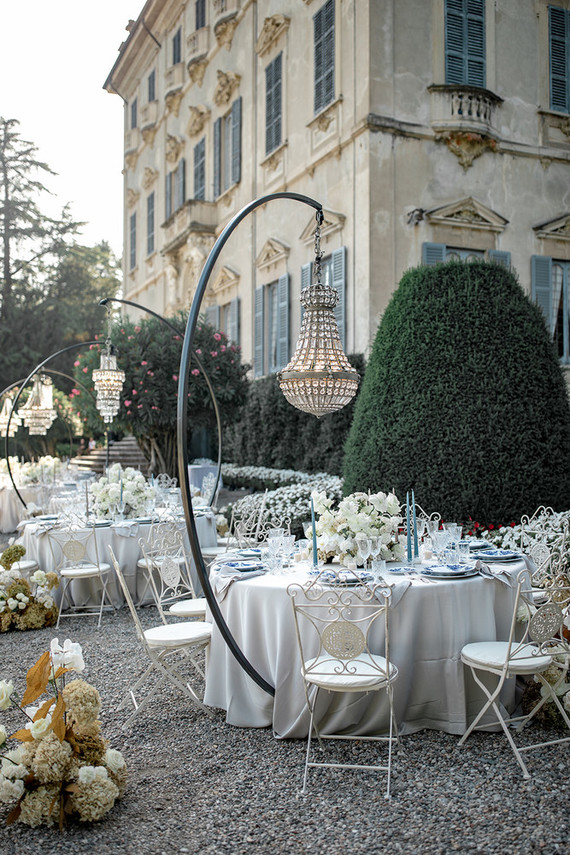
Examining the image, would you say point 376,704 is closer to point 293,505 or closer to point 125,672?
point 125,672

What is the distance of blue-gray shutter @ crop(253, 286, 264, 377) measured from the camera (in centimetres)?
1720

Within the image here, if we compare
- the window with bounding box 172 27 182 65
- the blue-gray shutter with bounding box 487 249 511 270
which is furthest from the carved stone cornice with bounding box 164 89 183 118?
the blue-gray shutter with bounding box 487 249 511 270

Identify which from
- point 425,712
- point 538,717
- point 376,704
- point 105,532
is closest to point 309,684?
point 376,704

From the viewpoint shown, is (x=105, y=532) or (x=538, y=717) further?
(x=105, y=532)

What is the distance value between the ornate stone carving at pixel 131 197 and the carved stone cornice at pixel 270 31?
1155cm

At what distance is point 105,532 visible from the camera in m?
8.06

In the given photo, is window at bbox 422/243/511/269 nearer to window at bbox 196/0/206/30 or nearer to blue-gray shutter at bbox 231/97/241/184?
blue-gray shutter at bbox 231/97/241/184

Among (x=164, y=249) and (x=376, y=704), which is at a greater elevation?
(x=164, y=249)

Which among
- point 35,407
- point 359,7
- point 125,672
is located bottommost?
point 125,672

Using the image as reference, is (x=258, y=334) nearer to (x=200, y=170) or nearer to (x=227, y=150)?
(x=227, y=150)

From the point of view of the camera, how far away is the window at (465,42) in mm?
13477

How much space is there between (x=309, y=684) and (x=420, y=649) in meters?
0.74

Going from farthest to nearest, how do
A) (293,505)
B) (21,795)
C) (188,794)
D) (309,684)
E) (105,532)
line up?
(293,505)
(105,532)
(309,684)
(188,794)
(21,795)

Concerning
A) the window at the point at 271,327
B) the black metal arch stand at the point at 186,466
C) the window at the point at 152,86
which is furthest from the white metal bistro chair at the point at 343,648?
the window at the point at 152,86
